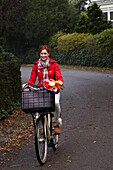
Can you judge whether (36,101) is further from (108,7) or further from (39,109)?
(108,7)

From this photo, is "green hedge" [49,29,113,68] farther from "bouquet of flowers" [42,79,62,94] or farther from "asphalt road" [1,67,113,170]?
"bouquet of flowers" [42,79,62,94]

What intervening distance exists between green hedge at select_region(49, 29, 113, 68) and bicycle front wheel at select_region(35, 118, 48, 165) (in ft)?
78.1

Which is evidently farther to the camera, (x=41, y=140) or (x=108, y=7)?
(x=108, y=7)

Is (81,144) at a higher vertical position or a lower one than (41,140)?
lower

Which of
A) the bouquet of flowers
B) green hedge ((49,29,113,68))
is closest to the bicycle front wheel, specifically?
the bouquet of flowers

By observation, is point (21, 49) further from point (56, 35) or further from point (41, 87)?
point (41, 87)

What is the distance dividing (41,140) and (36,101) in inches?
25.2

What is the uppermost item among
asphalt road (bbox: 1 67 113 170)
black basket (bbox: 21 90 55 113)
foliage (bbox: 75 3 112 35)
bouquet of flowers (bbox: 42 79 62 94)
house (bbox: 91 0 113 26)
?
house (bbox: 91 0 113 26)

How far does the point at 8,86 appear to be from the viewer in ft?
32.1

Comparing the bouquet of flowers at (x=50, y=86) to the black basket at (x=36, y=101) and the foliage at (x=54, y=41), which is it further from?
the foliage at (x=54, y=41)

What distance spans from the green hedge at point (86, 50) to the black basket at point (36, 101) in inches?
948

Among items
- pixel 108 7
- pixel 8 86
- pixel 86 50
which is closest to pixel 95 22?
pixel 86 50

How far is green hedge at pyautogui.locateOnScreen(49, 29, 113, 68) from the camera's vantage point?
29359 millimetres

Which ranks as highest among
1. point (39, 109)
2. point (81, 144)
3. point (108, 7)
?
point (108, 7)
